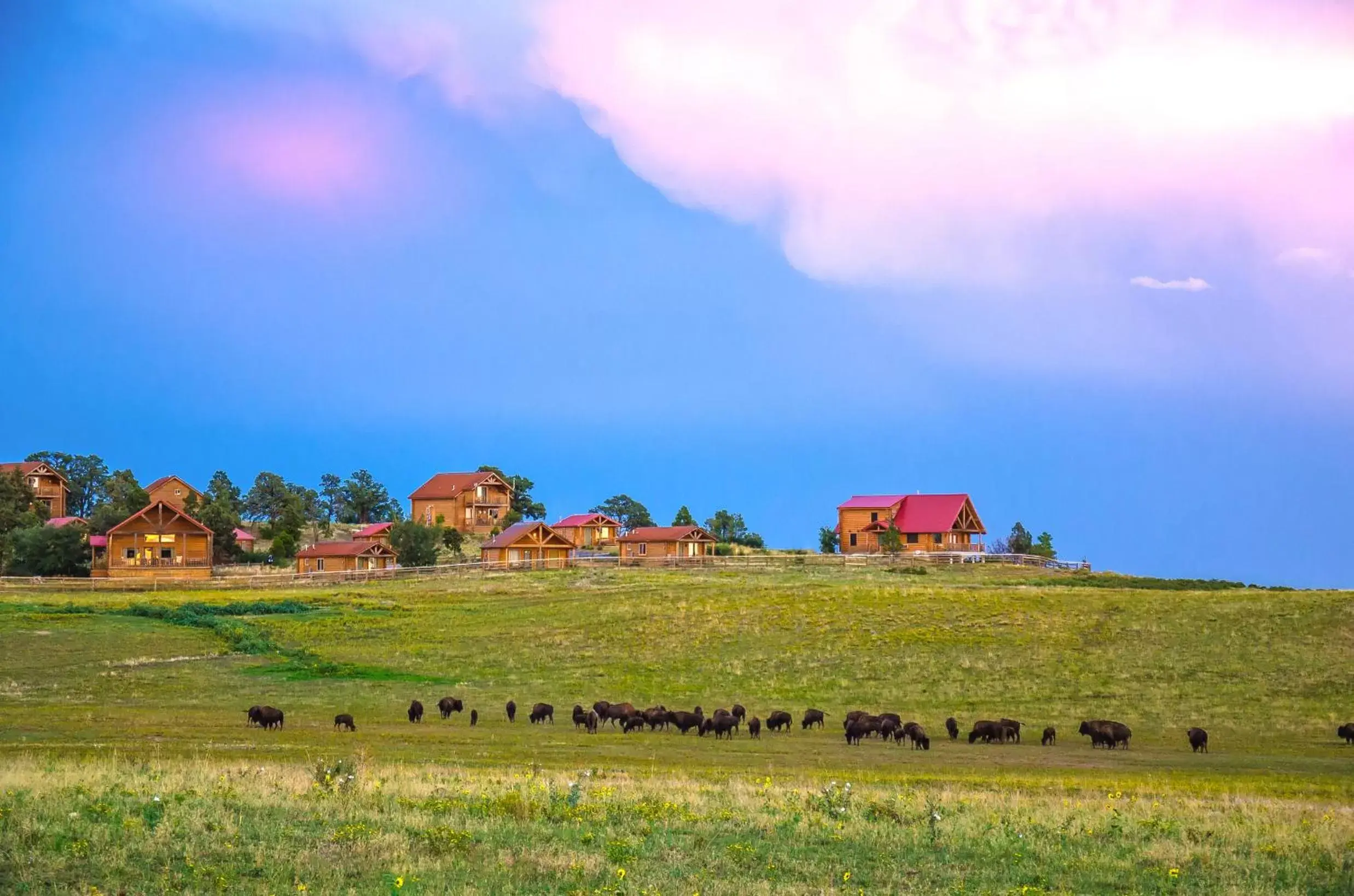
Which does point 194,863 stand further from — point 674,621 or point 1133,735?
point 674,621

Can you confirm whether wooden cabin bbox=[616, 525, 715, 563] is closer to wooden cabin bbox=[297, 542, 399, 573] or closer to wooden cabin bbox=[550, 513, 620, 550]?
wooden cabin bbox=[550, 513, 620, 550]

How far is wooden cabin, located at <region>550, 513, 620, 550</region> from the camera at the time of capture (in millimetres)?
133625

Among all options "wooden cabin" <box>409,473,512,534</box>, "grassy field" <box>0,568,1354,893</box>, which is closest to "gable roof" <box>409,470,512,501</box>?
"wooden cabin" <box>409,473,512,534</box>

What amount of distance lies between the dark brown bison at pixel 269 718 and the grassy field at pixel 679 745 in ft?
3.13

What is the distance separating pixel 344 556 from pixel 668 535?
102 ft

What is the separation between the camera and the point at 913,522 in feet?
364

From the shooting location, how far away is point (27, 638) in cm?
5519

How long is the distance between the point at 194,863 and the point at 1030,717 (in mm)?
33531

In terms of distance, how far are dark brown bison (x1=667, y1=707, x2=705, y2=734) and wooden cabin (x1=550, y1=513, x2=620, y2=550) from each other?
93.8 m

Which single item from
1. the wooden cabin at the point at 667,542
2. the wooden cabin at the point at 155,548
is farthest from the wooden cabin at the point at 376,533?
the wooden cabin at the point at 667,542

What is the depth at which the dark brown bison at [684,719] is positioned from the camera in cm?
3850

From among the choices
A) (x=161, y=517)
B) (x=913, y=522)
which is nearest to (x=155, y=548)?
(x=161, y=517)

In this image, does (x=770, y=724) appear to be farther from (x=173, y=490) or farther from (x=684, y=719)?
(x=173, y=490)

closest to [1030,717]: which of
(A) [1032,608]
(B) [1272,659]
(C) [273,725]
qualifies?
(B) [1272,659]
